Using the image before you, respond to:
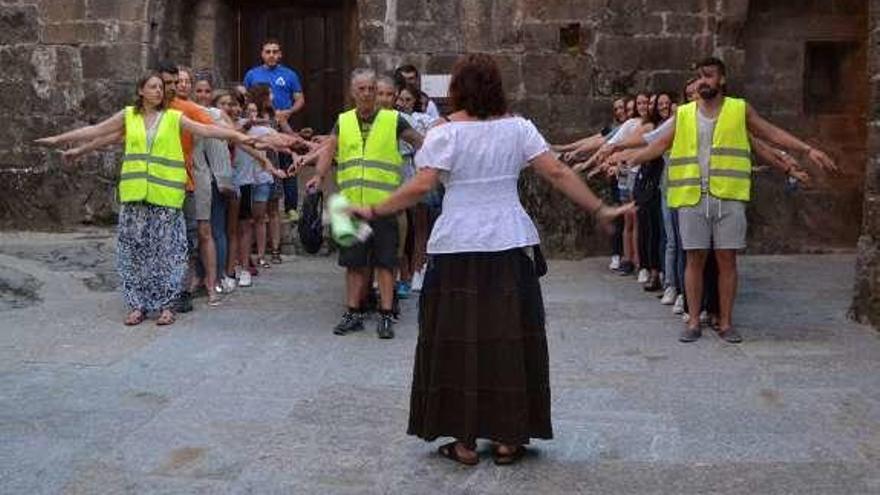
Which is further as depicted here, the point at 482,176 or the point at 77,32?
the point at 77,32

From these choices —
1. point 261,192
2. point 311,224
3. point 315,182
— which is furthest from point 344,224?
point 261,192

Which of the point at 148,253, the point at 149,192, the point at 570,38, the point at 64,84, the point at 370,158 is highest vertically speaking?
the point at 570,38

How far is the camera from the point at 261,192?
32.5 ft

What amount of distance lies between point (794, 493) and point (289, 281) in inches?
237

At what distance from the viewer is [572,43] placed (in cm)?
1211

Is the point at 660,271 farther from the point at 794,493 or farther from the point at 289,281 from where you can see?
the point at 794,493

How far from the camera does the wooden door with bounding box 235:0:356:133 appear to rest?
13.3 metres

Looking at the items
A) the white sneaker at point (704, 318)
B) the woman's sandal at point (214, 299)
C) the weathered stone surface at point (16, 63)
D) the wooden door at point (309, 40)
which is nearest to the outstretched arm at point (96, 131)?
the woman's sandal at point (214, 299)

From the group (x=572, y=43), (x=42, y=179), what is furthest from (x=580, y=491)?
(x=42, y=179)

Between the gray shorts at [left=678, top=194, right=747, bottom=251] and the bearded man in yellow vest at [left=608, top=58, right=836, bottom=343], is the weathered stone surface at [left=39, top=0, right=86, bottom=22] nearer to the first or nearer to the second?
the bearded man in yellow vest at [left=608, top=58, right=836, bottom=343]

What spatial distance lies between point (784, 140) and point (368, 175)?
2.63 meters

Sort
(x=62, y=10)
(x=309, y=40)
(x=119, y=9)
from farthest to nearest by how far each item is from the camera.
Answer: (x=309, y=40) → (x=62, y=10) → (x=119, y=9)

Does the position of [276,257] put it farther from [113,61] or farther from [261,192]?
[113,61]

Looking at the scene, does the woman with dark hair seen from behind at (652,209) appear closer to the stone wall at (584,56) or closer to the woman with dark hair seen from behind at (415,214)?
the woman with dark hair seen from behind at (415,214)
